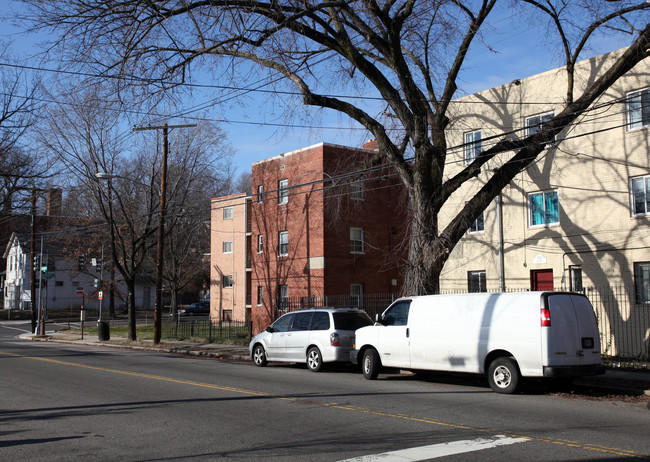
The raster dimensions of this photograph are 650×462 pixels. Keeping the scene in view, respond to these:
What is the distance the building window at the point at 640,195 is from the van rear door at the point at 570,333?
9131 mm

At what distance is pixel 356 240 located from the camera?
34562mm

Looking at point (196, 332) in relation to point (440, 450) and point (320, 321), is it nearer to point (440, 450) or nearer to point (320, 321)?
point (320, 321)

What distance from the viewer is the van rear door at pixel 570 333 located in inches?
444

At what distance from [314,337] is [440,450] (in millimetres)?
9725

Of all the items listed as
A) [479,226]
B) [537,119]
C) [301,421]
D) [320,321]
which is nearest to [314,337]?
[320,321]

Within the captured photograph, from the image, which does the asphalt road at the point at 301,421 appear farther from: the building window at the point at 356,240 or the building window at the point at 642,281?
the building window at the point at 356,240

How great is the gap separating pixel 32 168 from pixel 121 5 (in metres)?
13.1

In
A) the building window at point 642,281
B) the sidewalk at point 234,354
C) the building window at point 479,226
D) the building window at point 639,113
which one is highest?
the building window at point 639,113

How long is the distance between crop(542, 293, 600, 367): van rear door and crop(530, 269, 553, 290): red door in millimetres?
9962

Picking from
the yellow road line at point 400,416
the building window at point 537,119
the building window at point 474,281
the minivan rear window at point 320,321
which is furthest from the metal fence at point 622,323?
the yellow road line at point 400,416

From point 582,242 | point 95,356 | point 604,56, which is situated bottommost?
point 95,356

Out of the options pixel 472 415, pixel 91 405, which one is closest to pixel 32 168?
pixel 91 405

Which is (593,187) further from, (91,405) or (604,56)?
(91,405)

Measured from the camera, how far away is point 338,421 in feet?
29.0
